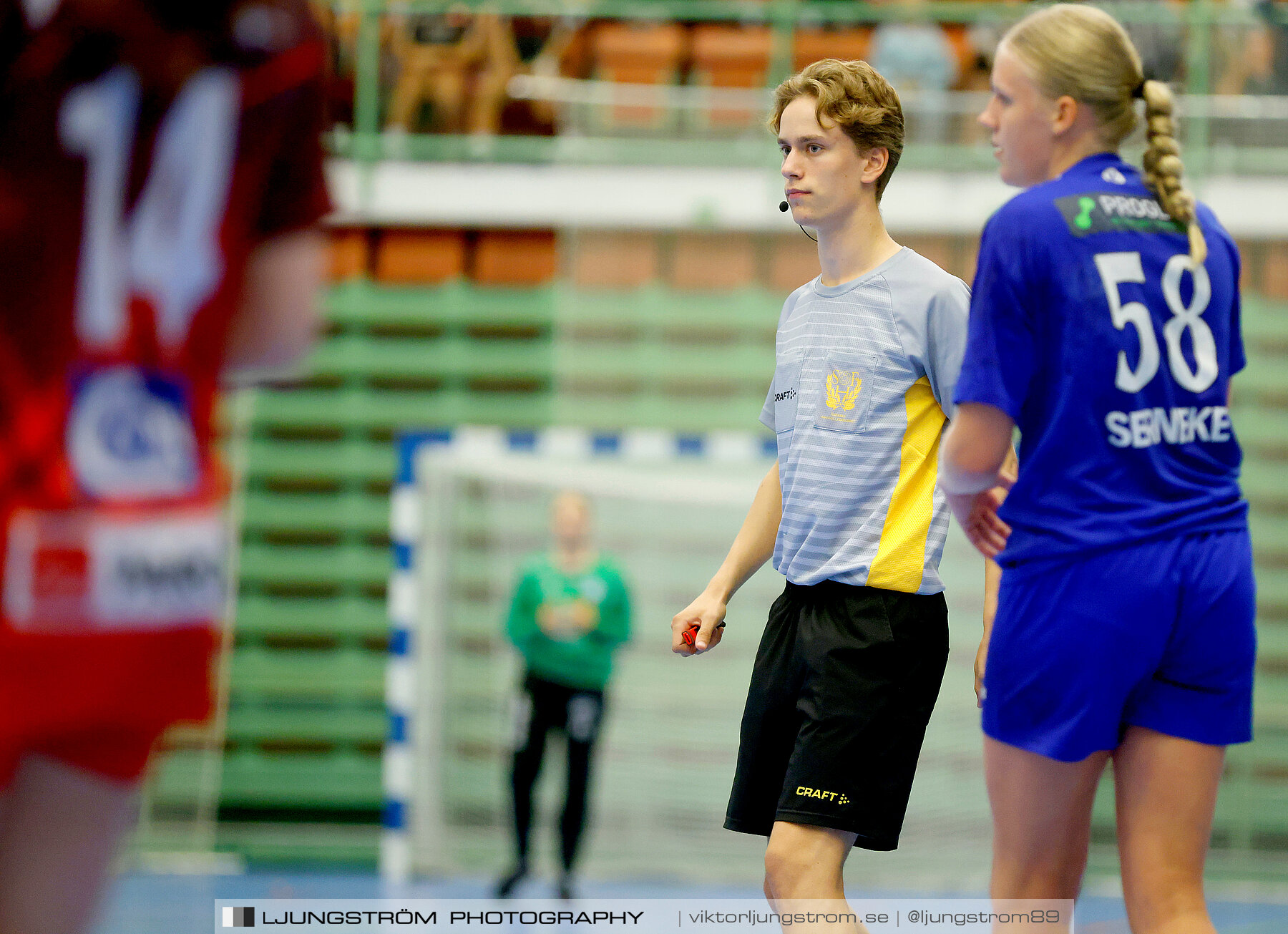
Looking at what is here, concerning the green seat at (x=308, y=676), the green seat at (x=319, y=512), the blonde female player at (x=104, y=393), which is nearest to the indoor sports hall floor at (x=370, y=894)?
the green seat at (x=308, y=676)

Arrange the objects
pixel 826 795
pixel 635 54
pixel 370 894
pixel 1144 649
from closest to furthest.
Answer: pixel 1144 649, pixel 826 795, pixel 370 894, pixel 635 54

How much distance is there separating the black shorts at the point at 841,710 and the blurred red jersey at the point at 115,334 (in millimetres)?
1302

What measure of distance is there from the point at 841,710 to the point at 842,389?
0.57 meters

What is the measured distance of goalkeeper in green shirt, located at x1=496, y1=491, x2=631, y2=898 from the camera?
21.0 ft

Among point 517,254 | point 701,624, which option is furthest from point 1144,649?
point 517,254

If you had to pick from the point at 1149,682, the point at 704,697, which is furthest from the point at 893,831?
the point at 704,697

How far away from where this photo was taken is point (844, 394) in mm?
2539

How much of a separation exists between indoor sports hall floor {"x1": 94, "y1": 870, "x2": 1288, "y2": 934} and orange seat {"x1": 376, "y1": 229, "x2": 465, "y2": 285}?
10.7ft

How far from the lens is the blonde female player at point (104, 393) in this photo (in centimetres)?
125

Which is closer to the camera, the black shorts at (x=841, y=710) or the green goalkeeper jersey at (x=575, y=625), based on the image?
the black shorts at (x=841, y=710)

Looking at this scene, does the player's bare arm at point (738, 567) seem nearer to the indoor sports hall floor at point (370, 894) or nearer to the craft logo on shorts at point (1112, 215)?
the craft logo on shorts at point (1112, 215)

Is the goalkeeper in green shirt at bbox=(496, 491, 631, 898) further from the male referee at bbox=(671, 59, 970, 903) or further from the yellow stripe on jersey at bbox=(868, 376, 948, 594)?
the yellow stripe on jersey at bbox=(868, 376, 948, 594)

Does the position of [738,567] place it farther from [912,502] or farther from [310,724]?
[310,724]

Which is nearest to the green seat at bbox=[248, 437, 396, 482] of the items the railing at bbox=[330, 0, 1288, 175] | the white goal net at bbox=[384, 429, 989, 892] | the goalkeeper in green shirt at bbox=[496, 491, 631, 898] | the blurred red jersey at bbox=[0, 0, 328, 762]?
the white goal net at bbox=[384, 429, 989, 892]
